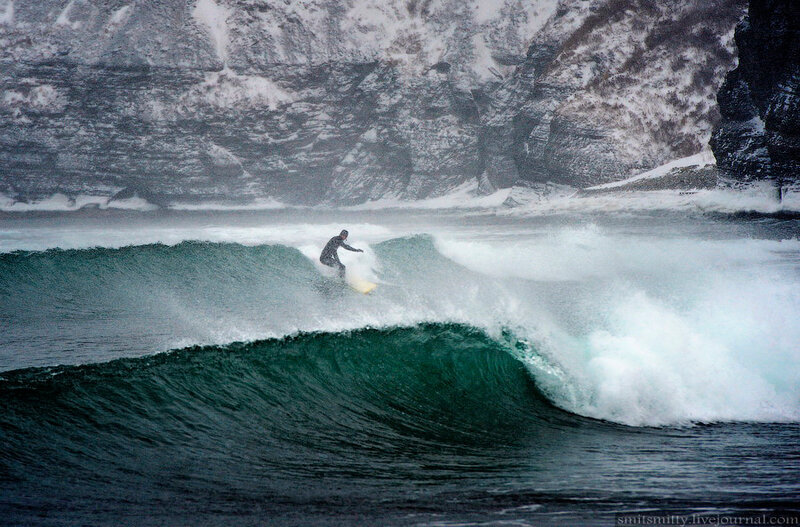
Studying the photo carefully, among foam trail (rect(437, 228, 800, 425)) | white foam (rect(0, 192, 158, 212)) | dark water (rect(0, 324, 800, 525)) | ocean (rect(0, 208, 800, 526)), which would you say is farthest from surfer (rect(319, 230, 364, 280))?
white foam (rect(0, 192, 158, 212))

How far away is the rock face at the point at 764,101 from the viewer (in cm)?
3250

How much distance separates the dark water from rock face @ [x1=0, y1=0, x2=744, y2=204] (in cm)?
4853

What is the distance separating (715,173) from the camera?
37719 millimetres

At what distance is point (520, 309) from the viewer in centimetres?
884

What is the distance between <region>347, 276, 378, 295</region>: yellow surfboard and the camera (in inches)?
503

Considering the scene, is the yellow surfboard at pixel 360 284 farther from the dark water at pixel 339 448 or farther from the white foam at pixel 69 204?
the white foam at pixel 69 204

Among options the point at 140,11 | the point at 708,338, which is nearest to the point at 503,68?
the point at 140,11

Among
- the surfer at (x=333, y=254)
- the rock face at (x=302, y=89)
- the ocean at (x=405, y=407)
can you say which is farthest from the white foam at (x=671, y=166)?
the surfer at (x=333, y=254)

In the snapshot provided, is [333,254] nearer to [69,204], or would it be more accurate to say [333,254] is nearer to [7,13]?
[69,204]

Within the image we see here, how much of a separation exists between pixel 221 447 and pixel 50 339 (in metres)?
6.13

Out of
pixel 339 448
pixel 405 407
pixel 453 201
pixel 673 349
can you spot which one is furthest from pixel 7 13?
pixel 673 349

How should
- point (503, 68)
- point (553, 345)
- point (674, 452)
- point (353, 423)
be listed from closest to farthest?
1. point (674, 452)
2. point (353, 423)
3. point (553, 345)
4. point (503, 68)

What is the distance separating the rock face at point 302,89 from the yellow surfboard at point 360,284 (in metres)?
41.9

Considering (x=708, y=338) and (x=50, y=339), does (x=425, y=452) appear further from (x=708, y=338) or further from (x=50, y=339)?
(x=50, y=339)
